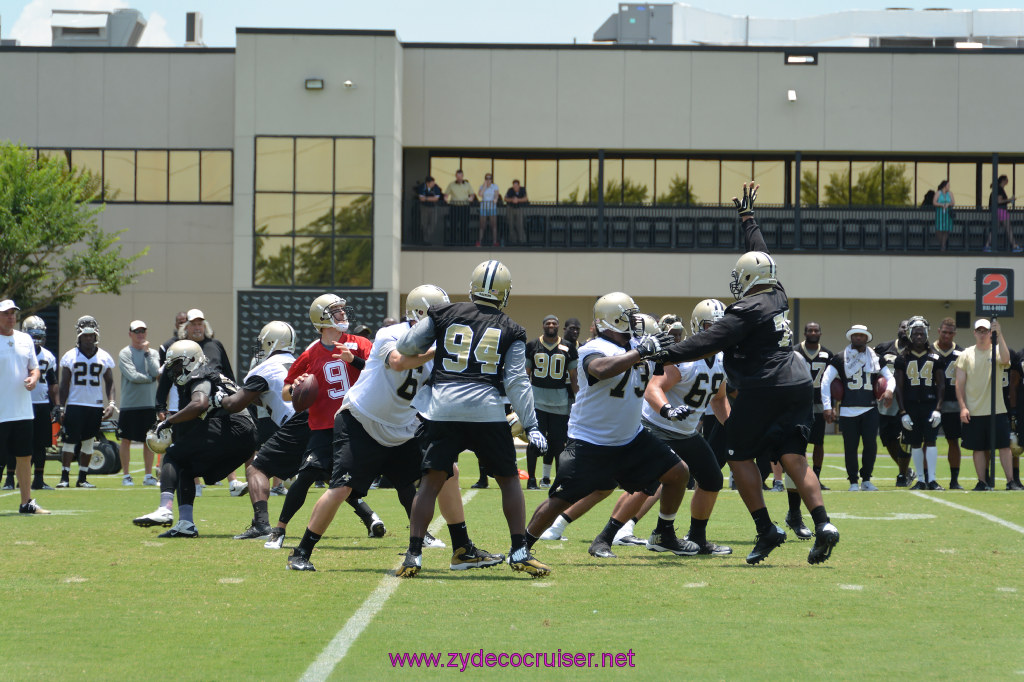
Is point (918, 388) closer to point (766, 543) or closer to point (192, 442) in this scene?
point (766, 543)

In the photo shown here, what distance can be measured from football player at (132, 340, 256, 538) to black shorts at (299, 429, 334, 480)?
1.13 metres

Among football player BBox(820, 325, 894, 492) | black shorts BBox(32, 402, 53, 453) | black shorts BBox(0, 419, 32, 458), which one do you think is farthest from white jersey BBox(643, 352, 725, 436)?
black shorts BBox(32, 402, 53, 453)

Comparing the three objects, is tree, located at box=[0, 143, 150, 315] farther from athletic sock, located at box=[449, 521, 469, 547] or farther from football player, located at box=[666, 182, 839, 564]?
football player, located at box=[666, 182, 839, 564]

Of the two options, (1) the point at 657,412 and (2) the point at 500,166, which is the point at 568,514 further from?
(2) the point at 500,166

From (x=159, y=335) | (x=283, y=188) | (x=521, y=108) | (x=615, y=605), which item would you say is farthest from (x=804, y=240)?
(x=615, y=605)

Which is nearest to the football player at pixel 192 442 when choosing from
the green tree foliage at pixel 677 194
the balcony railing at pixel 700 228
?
the balcony railing at pixel 700 228

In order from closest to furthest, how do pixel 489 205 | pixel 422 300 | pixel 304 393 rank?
pixel 422 300, pixel 304 393, pixel 489 205

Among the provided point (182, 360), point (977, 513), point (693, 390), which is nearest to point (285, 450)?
point (182, 360)

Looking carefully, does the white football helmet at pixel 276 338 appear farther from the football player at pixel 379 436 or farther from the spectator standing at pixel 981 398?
the spectator standing at pixel 981 398

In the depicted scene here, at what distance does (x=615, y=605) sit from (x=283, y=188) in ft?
86.7

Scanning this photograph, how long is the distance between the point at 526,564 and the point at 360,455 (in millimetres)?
1368

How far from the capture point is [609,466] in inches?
359

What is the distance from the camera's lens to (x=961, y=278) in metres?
34.4

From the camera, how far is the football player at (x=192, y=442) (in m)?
10.9
